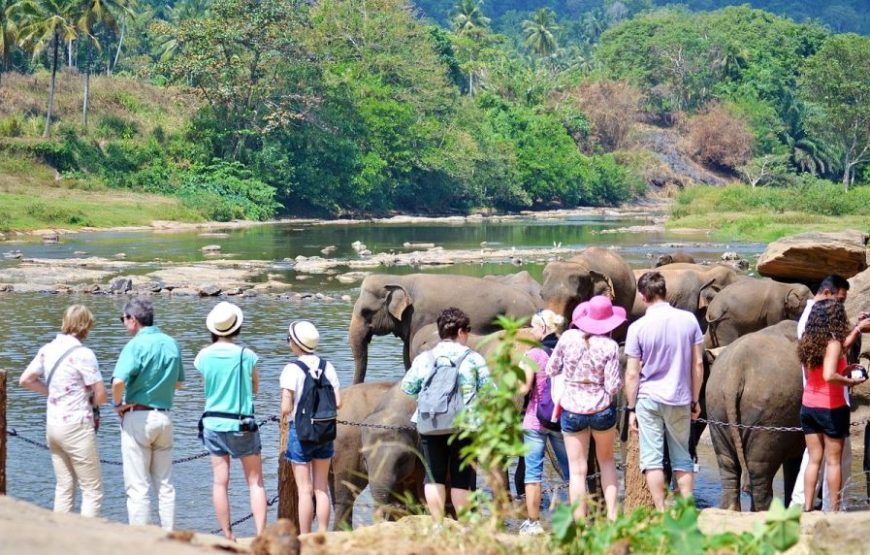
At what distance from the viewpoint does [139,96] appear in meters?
73.4

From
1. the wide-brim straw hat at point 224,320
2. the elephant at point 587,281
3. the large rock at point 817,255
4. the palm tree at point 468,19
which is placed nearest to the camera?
the wide-brim straw hat at point 224,320

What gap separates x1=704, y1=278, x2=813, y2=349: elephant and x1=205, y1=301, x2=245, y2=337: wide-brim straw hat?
8.87 metres

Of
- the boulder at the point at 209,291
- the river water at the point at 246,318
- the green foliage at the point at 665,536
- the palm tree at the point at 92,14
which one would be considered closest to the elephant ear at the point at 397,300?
the river water at the point at 246,318

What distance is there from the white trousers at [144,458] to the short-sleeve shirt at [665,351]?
2974 millimetres

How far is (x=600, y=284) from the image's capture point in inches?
629

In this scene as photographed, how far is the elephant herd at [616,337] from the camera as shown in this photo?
1005 cm

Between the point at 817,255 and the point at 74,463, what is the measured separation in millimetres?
8822

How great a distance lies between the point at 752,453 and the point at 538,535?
450 centimetres

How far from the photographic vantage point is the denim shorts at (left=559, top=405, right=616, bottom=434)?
8617mm

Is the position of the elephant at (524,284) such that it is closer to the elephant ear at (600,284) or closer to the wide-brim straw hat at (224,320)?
the elephant ear at (600,284)

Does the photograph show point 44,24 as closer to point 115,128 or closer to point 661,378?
point 115,128

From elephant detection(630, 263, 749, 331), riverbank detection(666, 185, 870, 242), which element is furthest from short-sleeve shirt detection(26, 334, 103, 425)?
riverbank detection(666, 185, 870, 242)

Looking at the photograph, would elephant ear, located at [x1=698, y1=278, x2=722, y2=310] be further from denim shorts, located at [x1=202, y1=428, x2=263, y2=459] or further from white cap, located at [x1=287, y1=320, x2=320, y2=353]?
denim shorts, located at [x1=202, y1=428, x2=263, y2=459]

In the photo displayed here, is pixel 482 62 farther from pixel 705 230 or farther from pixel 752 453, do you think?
pixel 752 453
